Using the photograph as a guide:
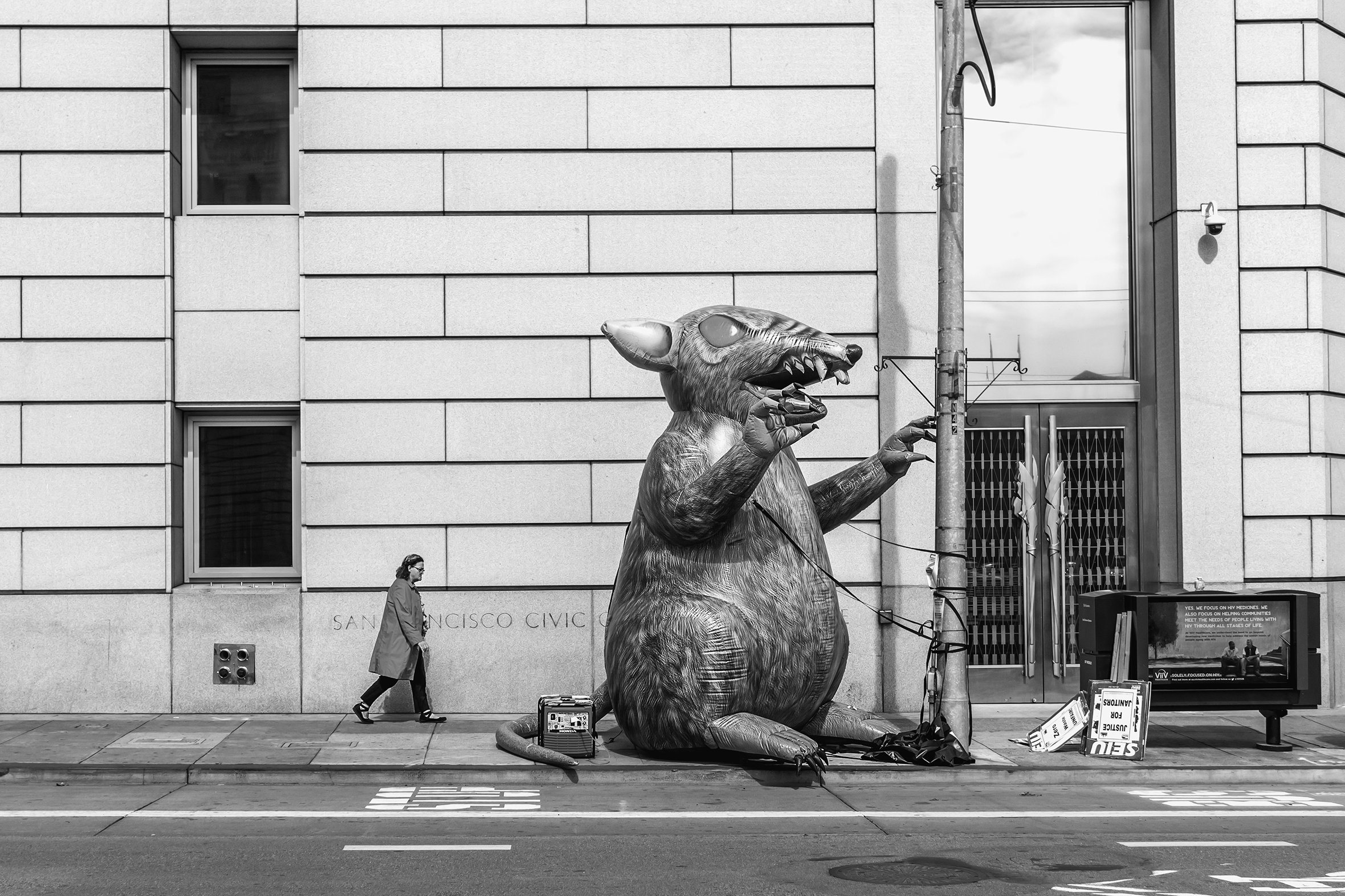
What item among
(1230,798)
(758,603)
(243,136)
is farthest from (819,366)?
(243,136)

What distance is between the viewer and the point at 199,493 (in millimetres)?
13859

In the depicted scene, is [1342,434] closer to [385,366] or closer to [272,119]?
[385,366]

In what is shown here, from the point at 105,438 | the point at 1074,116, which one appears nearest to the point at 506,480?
the point at 105,438

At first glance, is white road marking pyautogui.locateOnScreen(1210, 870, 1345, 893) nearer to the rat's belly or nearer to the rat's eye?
the rat's belly

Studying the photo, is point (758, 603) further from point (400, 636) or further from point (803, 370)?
point (400, 636)

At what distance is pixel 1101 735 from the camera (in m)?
10.9

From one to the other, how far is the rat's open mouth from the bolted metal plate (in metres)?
3.48

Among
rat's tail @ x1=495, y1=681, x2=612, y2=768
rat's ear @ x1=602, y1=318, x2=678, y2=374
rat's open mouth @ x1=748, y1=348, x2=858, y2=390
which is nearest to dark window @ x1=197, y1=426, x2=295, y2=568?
rat's tail @ x1=495, y1=681, x2=612, y2=768

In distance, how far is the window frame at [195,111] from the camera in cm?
1388

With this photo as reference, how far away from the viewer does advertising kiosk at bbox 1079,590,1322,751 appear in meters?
11.3

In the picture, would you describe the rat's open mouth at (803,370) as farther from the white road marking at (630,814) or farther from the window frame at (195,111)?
the window frame at (195,111)

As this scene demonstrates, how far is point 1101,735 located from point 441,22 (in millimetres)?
8728

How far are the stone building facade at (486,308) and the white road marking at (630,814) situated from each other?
435 centimetres

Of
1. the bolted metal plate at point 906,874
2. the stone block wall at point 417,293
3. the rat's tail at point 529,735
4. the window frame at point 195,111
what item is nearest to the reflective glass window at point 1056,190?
the stone block wall at point 417,293
